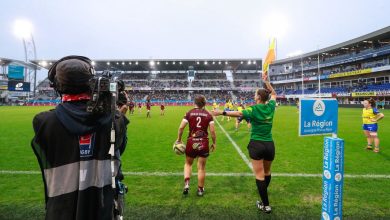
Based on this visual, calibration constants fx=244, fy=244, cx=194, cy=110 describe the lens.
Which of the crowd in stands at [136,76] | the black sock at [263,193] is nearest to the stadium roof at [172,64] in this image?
the crowd in stands at [136,76]

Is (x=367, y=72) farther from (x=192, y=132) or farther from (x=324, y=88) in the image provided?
(x=192, y=132)

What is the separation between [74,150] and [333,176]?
287 cm

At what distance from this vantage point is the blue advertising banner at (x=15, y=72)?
201 ft

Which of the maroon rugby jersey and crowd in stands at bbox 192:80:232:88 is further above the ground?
crowd in stands at bbox 192:80:232:88

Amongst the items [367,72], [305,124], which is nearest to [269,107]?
[305,124]

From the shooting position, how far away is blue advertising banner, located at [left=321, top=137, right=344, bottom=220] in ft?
9.68

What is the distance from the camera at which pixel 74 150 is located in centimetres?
165

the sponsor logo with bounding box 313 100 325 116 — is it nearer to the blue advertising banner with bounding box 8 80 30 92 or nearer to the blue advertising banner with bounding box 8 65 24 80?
the blue advertising banner with bounding box 8 80 30 92

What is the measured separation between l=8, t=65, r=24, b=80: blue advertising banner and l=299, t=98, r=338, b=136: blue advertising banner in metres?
75.2

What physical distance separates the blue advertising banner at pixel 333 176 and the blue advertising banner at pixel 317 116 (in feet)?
0.74

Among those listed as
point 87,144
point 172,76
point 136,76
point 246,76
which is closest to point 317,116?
point 87,144

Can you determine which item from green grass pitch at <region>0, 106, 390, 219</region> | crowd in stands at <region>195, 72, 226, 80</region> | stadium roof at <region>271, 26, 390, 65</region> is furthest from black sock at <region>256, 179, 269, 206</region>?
crowd in stands at <region>195, 72, 226, 80</region>

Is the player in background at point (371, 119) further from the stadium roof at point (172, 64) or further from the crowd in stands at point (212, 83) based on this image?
the crowd in stands at point (212, 83)

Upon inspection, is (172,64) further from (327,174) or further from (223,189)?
(327,174)
